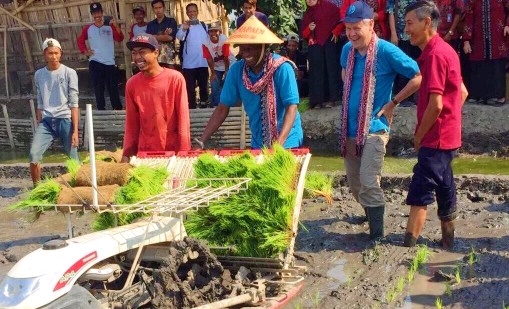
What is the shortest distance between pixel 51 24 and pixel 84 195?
36.3ft

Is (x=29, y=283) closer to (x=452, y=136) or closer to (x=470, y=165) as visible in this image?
(x=452, y=136)

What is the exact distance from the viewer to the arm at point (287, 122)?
567 centimetres

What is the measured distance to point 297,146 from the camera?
19.6 ft

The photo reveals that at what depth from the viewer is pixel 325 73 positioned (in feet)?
36.9

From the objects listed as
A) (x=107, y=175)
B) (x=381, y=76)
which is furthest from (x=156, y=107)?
(x=381, y=76)

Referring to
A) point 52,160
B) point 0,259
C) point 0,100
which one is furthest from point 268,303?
point 0,100

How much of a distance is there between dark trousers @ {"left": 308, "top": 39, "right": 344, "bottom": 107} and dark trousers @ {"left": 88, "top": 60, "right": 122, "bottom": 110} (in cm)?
361

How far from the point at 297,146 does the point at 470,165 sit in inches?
157

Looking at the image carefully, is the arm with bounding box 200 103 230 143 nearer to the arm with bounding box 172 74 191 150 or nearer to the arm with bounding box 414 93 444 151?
the arm with bounding box 172 74 191 150

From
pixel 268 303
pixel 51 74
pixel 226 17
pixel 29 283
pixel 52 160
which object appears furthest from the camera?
pixel 226 17

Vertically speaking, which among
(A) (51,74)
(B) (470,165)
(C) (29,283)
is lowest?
(B) (470,165)

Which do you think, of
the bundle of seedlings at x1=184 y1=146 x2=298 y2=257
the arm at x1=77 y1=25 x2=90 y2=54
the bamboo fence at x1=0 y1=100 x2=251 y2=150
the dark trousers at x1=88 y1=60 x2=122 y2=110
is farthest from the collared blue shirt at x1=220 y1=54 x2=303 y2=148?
the arm at x1=77 y1=25 x2=90 y2=54

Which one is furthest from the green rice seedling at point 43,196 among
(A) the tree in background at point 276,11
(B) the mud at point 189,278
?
(A) the tree in background at point 276,11

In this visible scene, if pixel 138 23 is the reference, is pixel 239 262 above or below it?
below
